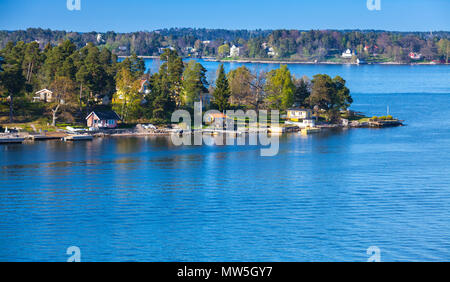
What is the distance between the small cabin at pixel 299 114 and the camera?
31047 mm

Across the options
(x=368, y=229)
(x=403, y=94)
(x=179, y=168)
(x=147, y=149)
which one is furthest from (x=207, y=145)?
(x=403, y=94)

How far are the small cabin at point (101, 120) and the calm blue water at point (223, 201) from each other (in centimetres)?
209

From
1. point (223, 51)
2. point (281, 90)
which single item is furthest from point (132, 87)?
point (223, 51)

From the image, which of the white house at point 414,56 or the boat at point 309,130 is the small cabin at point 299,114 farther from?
the white house at point 414,56

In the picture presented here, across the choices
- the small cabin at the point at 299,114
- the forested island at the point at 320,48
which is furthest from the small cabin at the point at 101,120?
the forested island at the point at 320,48

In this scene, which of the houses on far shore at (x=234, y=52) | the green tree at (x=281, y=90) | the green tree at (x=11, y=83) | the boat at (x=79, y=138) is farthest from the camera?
the houses on far shore at (x=234, y=52)

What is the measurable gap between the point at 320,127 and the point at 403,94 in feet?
66.7

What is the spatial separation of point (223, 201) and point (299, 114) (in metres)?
16.1

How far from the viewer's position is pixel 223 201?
15.8 meters

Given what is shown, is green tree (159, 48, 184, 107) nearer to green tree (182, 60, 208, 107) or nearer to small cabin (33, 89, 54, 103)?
green tree (182, 60, 208, 107)

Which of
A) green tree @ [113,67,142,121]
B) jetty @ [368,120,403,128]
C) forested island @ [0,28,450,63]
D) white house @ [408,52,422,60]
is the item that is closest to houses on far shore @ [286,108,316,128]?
jetty @ [368,120,403,128]

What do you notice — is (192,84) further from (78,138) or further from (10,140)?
(10,140)

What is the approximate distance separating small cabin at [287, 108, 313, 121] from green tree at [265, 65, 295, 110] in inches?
37.0
